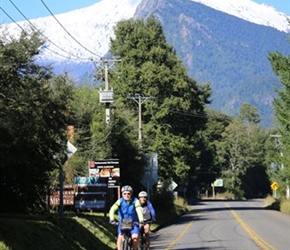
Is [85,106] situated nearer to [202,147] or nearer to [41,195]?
[41,195]

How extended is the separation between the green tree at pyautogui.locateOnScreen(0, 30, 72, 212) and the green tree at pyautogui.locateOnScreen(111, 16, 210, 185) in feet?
114

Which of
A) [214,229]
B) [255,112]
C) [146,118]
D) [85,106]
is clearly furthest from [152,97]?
[255,112]

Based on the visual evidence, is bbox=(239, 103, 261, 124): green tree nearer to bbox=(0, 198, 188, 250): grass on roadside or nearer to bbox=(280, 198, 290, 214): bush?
bbox=(280, 198, 290, 214): bush

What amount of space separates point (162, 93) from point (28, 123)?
44.7 m

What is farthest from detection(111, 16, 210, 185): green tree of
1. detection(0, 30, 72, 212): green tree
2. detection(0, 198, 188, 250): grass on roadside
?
detection(0, 30, 72, 212): green tree

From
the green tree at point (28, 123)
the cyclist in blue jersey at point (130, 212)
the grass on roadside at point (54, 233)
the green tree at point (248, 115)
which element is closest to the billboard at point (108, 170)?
the grass on roadside at point (54, 233)

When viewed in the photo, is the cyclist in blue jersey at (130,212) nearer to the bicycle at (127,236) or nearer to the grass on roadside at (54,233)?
the bicycle at (127,236)

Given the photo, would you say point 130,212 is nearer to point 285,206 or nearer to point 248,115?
point 285,206

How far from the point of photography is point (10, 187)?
95.6 ft

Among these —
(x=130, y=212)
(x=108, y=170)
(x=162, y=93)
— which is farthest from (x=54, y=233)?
(x=162, y=93)

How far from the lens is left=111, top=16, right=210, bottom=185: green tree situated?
67.5 m

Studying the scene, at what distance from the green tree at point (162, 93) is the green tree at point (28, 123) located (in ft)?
114

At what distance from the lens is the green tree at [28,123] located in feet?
77.8

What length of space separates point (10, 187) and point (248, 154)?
115626 mm
